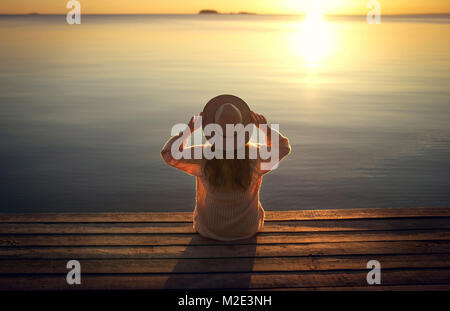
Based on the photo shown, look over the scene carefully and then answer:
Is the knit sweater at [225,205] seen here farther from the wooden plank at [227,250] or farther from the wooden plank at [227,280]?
the wooden plank at [227,280]

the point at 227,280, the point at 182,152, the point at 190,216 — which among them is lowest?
the point at 227,280

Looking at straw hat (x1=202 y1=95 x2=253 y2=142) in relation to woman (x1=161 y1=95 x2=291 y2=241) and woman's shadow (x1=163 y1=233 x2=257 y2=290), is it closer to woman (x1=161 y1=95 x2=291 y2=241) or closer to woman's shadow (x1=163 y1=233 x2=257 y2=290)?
woman (x1=161 y1=95 x2=291 y2=241)

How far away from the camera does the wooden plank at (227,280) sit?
2.84 meters

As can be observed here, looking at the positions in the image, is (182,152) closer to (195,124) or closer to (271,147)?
(195,124)

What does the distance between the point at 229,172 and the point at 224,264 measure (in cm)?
57

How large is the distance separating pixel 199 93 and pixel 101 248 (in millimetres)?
10692

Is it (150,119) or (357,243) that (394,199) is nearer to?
(357,243)

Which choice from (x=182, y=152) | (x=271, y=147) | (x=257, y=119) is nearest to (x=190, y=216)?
(x=182, y=152)

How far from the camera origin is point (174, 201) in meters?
5.98

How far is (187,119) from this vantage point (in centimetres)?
1052

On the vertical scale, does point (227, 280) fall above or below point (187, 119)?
below

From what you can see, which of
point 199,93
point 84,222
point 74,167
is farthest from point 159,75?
point 84,222

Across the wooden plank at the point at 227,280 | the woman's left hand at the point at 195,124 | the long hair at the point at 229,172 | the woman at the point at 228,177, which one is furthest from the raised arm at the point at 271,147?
the wooden plank at the point at 227,280
